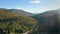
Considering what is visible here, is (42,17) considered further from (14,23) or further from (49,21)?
(14,23)

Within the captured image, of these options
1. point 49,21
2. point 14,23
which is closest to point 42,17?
point 49,21

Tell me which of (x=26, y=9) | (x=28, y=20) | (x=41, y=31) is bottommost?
(x=41, y=31)

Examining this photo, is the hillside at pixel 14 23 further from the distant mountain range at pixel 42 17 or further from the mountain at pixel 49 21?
the mountain at pixel 49 21

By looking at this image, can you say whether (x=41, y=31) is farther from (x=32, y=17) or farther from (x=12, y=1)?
(x=12, y=1)

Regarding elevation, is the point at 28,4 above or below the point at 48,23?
above

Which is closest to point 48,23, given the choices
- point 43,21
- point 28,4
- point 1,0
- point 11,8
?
point 43,21

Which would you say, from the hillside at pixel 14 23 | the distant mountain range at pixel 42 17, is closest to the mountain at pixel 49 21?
the distant mountain range at pixel 42 17

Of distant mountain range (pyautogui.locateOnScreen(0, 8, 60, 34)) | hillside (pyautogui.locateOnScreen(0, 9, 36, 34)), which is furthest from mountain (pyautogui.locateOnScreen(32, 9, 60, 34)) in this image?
hillside (pyautogui.locateOnScreen(0, 9, 36, 34))
